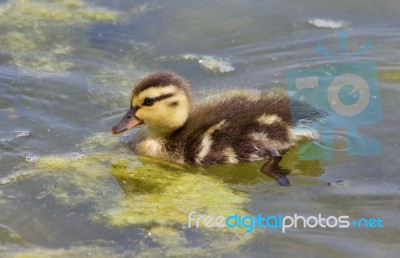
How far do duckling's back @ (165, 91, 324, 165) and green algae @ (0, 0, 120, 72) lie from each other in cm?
156

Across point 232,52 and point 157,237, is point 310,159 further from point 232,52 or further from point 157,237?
point 232,52

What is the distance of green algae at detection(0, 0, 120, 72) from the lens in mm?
5855

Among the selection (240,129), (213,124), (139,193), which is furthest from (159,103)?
(139,193)

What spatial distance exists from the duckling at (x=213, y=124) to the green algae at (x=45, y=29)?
1.39 meters

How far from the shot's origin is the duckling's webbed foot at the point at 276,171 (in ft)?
14.2

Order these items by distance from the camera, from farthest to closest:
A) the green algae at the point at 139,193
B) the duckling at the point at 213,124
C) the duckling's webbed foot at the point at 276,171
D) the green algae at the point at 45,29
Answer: the green algae at the point at 45,29 → the duckling at the point at 213,124 → the duckling's webbed foot at the point at 276,171 → the green algae at the point at 139,193

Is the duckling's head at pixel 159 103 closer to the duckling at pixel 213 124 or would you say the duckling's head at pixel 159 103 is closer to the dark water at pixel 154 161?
the duckling at pixel 213 124

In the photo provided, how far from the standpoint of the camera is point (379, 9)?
6594 mm

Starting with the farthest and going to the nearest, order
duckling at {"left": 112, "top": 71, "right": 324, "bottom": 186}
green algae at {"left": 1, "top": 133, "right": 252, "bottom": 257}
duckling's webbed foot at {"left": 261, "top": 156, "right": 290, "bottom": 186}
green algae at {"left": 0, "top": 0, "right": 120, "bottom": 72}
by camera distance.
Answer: green algae at {"left": 0, "top": 0, "right": 120, "bottom": 72} → duckling at {"left": 112, "top": 71, "right": 324, "bottom": 186} → duckling's webbed foot at {"left": 261, "top": 156, "right": 290, "bottom": 186} → green algae at {"left": 1, "top": 133, "right": 252, "bottom": 257}

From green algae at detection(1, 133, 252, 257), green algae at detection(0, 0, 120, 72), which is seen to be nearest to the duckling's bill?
green algae at detection(1, 133, 252, 257)

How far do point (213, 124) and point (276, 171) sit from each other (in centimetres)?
44

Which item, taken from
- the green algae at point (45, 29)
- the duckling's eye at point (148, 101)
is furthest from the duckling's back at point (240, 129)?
the green algae at point (45, 29)

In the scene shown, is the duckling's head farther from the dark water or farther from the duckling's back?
the dark water

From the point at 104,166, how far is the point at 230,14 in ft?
8.42
